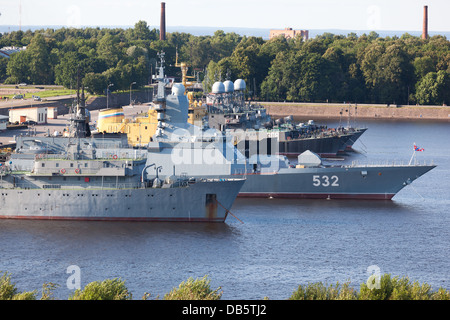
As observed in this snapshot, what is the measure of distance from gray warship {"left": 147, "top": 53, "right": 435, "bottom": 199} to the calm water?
1501mm

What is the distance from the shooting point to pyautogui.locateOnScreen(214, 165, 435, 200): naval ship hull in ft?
159

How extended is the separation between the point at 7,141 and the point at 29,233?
27.4 meters

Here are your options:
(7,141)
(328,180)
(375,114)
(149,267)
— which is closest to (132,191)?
(149,267)

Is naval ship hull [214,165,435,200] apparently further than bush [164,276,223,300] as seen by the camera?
Yes

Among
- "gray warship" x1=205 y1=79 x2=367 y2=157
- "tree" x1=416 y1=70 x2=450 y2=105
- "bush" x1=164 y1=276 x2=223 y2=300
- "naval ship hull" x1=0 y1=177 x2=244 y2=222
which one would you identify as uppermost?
"tree" x1=416 y1=70 x2=450 y2=105

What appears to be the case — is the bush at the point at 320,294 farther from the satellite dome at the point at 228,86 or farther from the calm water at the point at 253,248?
the satellite dome at the point at 228,86

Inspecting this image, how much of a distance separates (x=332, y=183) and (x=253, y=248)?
1388 centimetres

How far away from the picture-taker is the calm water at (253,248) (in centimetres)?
3186

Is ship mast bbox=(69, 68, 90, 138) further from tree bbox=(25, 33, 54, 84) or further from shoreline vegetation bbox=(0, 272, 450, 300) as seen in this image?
tree bbox=(25, 33, 54, 84)

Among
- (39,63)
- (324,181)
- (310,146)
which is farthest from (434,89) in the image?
(324,181)

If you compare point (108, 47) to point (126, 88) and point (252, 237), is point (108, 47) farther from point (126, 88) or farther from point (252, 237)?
point (252, 237)

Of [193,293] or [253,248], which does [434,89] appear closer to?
[253,248]

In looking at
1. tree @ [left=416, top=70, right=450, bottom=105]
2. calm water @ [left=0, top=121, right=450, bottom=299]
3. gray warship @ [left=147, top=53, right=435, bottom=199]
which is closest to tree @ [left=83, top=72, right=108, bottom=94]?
tree @ [left=416, top=70, right=450, bottom=105]

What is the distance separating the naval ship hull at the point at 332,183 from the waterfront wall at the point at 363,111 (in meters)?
59.5
